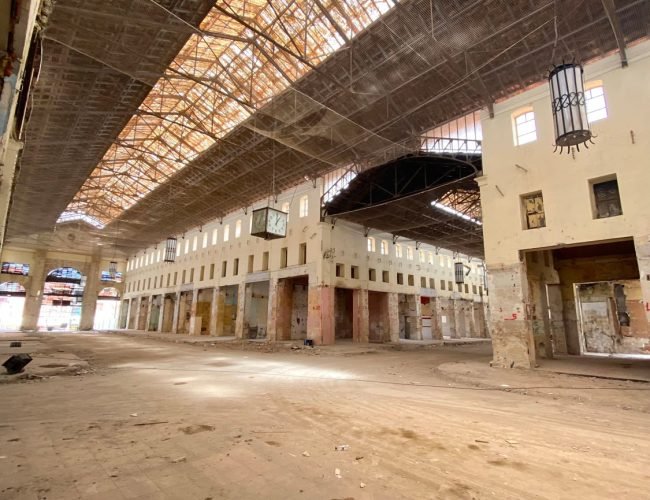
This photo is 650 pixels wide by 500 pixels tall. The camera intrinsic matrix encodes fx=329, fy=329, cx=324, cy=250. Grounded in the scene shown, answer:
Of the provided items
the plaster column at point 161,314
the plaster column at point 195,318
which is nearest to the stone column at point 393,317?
the plaster column at point 195,318

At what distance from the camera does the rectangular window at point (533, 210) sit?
11.4 m

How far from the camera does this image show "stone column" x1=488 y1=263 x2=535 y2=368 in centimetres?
1100

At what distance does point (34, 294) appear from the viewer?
38000mm

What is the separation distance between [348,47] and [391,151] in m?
5.54

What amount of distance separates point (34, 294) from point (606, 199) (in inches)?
2011

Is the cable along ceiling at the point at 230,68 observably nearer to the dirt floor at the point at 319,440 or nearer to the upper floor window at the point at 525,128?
the upper floor window at the point at 525,128

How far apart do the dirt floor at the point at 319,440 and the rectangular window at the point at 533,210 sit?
5.35 m

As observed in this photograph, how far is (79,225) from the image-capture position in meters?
34.4

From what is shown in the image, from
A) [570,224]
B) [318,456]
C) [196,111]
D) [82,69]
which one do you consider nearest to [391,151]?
[570,224]

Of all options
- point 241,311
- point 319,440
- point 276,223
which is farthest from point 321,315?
point 319,440

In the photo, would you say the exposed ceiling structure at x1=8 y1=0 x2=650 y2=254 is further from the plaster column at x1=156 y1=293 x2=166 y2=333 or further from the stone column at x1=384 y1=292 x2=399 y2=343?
the plaster column at x1=156 y1=293 x2=166 y2=333

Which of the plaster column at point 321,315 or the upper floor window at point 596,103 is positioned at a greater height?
the upper floor window at point 596,103

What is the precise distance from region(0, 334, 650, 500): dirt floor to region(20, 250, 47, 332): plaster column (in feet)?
127

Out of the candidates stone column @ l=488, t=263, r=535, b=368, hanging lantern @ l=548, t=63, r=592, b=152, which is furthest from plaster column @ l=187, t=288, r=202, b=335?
hanging lantern @ l=548, t=63, r=592, b=152
